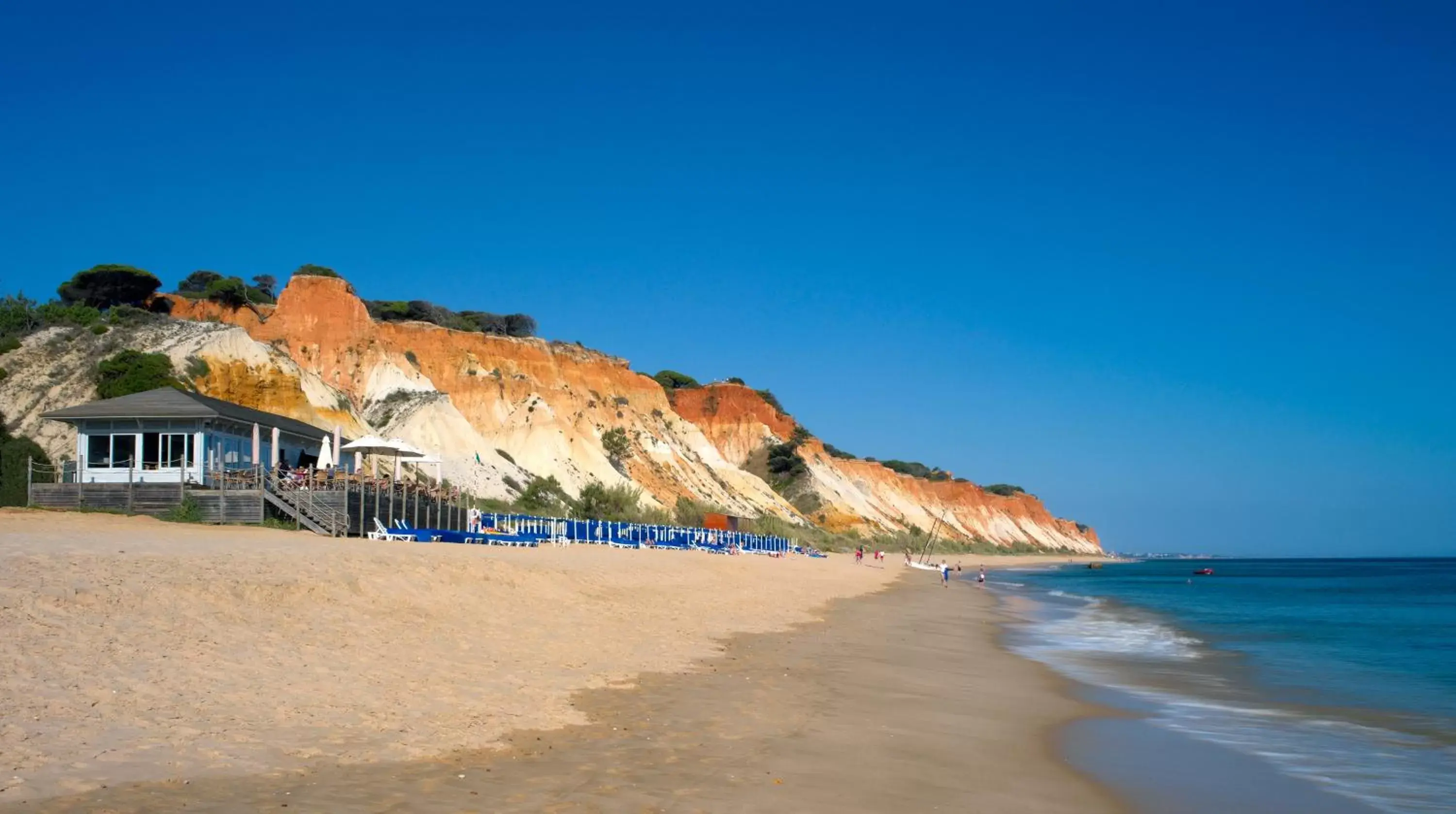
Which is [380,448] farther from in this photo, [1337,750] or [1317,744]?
[1337,750]

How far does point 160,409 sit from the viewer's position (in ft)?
86.4

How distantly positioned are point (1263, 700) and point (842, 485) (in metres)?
83.7

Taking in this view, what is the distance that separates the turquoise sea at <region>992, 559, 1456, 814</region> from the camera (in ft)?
30.3

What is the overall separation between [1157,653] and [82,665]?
1893 cm

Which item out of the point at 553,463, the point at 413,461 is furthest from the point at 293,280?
the point at 413,461

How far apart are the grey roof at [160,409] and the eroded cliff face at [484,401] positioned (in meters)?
10.2

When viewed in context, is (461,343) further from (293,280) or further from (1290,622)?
(1290,622)

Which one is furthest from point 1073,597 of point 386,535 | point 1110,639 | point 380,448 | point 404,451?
point 386,535

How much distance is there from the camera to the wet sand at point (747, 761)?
6.43 meters

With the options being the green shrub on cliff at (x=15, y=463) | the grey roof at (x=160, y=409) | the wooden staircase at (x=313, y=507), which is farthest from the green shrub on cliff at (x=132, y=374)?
the wooden staircase at (x=313, y=507)

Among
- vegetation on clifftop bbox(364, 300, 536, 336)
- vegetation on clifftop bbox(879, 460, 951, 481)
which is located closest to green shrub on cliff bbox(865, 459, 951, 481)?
vegetation on clifftop bbox(879, 460, 951, 481)

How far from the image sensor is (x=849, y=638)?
62.4 feet

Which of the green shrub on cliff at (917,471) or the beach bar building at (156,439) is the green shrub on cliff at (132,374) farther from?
the green shrub on cliff at (917,471)

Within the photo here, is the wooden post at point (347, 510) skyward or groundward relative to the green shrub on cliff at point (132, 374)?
groundward
